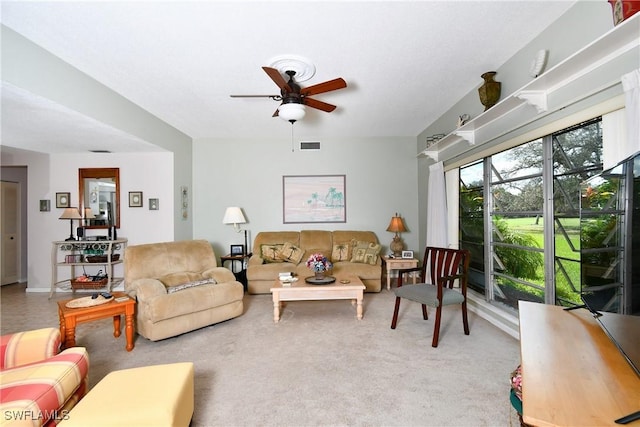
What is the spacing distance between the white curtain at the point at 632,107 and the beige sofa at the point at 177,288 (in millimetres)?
3367

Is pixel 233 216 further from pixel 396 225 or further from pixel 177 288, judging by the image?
pixel 396 225

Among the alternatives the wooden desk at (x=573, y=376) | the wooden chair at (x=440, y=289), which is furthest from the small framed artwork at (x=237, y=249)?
the wooden desk at (x=573, y=376)

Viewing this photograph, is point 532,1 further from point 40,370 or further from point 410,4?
point 40,370

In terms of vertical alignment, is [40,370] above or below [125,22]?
below

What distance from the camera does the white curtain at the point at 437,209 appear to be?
3861 millimetres

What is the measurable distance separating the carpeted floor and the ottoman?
0.34 m

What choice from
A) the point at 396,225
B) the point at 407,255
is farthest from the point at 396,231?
the point at 407,255

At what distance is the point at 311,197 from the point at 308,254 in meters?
1.07

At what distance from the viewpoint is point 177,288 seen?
2.96 meters

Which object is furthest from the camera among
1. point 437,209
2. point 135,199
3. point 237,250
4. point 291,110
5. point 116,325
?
point 237,250

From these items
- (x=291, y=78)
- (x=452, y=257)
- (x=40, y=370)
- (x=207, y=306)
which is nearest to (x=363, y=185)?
(x=452, y=257)

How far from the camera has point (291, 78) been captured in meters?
2.59

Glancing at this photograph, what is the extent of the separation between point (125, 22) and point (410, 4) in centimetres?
199

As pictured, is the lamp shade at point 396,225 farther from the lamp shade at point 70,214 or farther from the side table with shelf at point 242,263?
the lamp shade at point 70,214
